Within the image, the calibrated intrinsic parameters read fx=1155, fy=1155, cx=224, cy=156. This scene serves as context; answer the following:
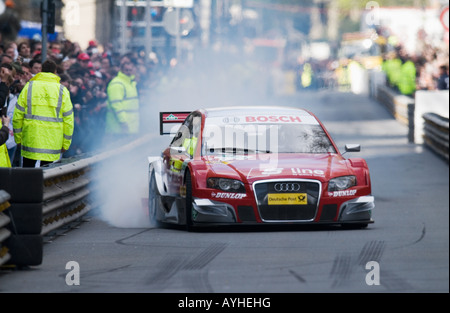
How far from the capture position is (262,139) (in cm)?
1266

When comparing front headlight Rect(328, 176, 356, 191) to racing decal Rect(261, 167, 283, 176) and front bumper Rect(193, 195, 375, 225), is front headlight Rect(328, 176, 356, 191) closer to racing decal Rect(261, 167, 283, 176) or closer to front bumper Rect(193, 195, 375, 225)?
front bumper Rect(193, 195, 375, 225)

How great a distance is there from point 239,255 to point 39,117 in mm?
4066

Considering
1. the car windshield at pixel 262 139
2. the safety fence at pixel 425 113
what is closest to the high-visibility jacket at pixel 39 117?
the car windshield at pixel 262 139

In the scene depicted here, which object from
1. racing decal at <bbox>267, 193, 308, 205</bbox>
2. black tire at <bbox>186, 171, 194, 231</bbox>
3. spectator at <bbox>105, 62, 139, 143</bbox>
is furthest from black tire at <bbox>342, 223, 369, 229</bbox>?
spectator at <bbox>105, 62, 139, 143</bbox>

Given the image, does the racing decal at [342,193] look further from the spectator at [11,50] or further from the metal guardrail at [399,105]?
the metal guardrail at [399,105]

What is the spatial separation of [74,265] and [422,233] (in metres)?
4.12

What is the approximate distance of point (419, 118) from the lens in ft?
90.4

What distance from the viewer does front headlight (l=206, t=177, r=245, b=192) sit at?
1168cm

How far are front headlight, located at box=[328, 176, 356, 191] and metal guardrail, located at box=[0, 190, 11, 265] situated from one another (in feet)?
12.2

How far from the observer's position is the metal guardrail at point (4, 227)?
30.0 ft

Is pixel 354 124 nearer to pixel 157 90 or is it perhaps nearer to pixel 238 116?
pixel 157 90

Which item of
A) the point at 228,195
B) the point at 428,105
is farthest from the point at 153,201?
the point at 428,105

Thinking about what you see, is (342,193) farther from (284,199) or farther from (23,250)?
(23,250)
